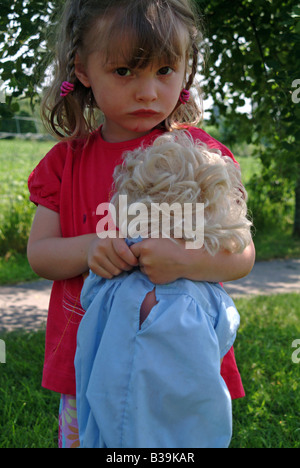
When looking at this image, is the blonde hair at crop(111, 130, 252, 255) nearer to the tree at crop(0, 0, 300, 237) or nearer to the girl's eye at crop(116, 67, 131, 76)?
the girl's eye at crop(116, 67, 131, 76)

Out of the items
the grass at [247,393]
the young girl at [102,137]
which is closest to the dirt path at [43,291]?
the grass at [247,393]

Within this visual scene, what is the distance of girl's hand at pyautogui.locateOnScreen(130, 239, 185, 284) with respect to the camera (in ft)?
4.11

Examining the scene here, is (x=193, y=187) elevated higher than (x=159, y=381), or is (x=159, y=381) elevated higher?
(x=193, y=187)

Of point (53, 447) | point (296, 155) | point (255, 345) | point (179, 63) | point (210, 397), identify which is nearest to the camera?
point (210, 397)

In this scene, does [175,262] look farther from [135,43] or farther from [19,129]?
[19,129]

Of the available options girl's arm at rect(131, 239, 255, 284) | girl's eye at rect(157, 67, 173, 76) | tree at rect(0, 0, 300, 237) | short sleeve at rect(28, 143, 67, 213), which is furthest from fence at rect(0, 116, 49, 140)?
girl's arm at rect(131, 239, 255, 284)

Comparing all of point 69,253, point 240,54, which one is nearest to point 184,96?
point 69,253

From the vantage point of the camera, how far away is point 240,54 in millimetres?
3049

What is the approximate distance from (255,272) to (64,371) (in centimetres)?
472

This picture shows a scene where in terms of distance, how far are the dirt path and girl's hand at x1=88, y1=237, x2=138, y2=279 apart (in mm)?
2943

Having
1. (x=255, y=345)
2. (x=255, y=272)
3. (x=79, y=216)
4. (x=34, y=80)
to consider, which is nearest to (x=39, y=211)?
(x=79, y=216)

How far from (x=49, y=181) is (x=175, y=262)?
2.00 ft

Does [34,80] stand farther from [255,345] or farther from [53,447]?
[255,345]
